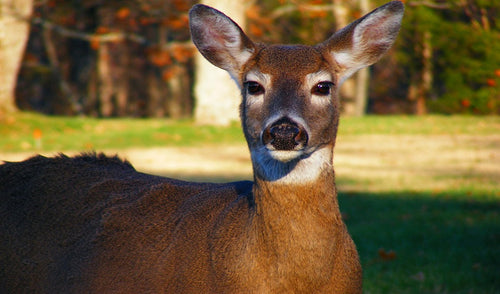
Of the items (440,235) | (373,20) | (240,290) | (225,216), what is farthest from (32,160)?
(440,235)

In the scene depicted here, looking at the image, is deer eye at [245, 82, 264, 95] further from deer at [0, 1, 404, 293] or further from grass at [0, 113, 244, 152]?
grass at [0, 113, 244, 152]

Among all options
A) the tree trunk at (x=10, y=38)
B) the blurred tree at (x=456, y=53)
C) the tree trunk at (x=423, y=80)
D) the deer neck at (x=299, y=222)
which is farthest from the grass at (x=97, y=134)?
the tree trunk at (x=423, y=80)

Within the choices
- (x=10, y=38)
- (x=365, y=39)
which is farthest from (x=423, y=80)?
(x=365, y=39)

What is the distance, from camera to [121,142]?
62.5 feet

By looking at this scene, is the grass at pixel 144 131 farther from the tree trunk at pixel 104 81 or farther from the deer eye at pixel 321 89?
the tree trunk at pixel 104 81

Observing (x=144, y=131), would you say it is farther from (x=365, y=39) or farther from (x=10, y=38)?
(x=365, y=39)

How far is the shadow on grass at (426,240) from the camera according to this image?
21.6 ft

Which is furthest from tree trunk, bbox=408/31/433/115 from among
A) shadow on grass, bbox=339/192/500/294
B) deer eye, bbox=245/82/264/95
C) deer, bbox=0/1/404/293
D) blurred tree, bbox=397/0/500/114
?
deer eye, bbox=245/82/264/95

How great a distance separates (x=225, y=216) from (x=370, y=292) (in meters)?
2.43

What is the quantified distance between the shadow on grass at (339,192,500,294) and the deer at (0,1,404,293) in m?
→ 2.46

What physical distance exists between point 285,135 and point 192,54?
1144 inches

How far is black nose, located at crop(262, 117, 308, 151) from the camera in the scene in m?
3.76

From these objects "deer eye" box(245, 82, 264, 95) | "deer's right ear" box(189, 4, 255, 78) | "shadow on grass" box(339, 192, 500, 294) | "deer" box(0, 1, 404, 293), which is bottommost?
"shadow on grass" box(339, 192, 500, 294)

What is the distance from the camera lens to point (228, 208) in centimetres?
435
